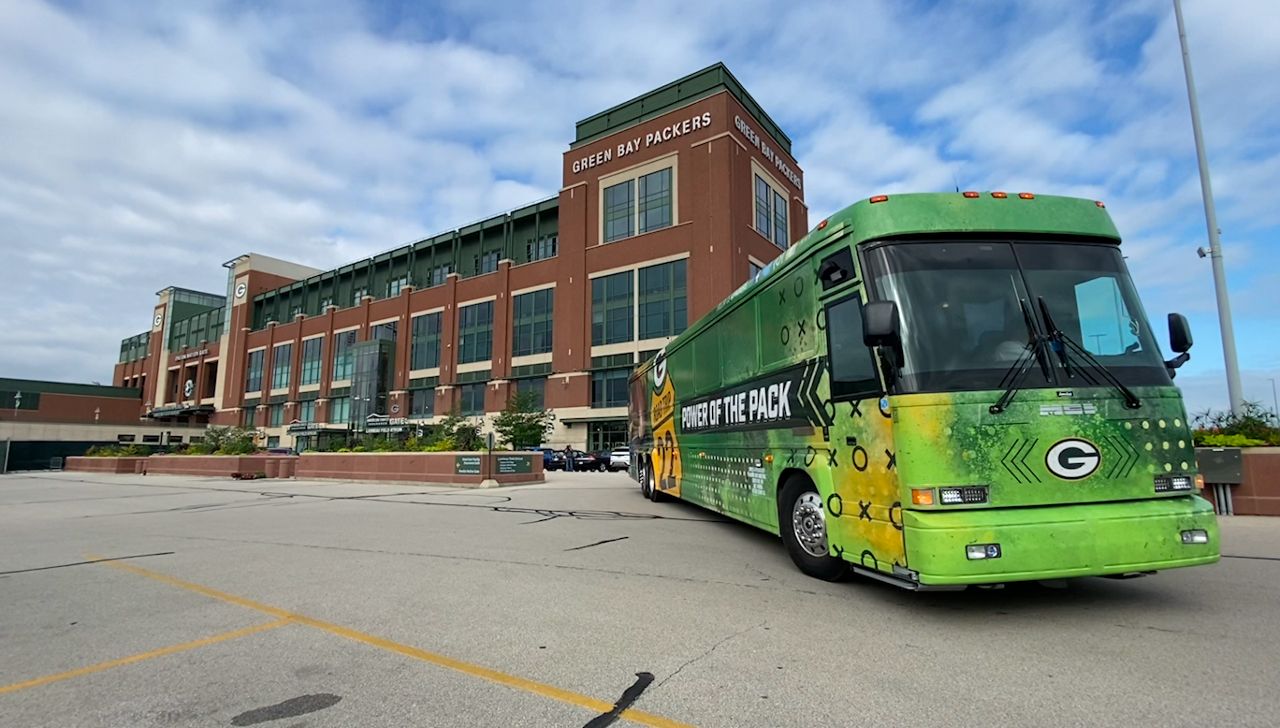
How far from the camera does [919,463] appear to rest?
16.2 ft

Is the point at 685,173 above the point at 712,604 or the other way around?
above

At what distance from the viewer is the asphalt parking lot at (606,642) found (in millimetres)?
3611

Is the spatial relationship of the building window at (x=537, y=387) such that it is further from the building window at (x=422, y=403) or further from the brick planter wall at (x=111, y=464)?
the brick planter wall at (x=111, y=464)

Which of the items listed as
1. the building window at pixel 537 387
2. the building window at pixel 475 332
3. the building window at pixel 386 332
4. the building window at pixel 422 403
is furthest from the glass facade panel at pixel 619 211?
the building window at pixel 386 332

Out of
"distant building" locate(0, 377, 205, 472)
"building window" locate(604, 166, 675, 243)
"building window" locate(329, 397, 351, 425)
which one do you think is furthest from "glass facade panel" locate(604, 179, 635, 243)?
"distant building" locate(0, 377, 205, 472)

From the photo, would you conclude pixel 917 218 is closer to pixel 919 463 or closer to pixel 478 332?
pixel 919 463

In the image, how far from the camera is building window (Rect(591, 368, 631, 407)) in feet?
169

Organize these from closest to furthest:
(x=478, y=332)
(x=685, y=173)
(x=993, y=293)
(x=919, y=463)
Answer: (x=919, y=463) → (x=993, y=293) → (x=685, y=173) → (x=478, y=332)

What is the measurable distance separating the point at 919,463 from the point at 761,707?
2.24m

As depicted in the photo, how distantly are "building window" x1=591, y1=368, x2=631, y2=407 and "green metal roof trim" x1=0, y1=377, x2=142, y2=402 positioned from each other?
85.6m

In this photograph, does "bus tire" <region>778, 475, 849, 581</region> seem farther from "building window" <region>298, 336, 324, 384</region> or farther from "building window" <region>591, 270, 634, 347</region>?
"building window" <region>298, 336, 324, 384</region>

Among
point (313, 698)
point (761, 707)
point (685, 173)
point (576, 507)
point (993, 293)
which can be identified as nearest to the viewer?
point (761, 707)

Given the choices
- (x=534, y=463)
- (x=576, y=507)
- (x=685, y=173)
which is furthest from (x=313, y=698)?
(x=685, y=173)

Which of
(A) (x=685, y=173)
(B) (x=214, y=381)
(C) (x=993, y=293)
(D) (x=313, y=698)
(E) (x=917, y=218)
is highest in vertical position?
(A) (x=685, y=173)
